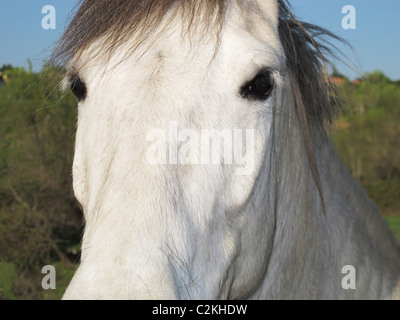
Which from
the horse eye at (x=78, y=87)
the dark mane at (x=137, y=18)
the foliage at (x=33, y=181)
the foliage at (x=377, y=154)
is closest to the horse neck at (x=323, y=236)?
the dark mane at (x=137, y=18)

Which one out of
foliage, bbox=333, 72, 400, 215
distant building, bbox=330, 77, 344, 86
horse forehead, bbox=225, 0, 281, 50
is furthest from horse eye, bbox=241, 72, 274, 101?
foliage, bbox=333, 72, 400, 215

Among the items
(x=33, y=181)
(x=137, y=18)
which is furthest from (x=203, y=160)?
(x=33, y=181)

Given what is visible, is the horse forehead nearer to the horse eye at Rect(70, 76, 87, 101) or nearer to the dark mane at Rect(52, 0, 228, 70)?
the dark mane at Rect(52, 0, 228, 70)

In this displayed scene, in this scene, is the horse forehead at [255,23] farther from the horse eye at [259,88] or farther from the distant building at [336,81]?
the distant building at [336,81]

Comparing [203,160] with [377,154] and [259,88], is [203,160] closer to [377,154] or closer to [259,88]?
[259,88]

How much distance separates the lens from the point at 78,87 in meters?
2.03

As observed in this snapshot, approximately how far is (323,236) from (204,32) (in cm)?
130

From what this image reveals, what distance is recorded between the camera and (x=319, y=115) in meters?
2.61

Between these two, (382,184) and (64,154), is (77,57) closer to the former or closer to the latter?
(64,154)

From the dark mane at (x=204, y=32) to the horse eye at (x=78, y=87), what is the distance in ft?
0.43

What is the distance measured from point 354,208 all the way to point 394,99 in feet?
100

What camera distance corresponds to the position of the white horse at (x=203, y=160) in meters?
1.50

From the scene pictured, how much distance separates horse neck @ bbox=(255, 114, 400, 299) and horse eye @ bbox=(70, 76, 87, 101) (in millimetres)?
989

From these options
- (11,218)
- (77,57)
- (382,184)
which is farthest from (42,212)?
(382,184)
